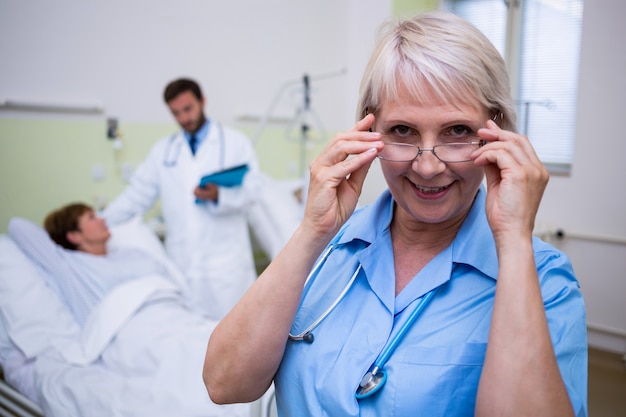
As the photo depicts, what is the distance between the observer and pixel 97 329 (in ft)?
6.48

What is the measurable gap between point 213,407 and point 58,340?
895 millimetres

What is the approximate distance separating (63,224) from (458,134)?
2.28 m

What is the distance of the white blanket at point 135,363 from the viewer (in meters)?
1.54

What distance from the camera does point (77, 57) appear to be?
299 cm

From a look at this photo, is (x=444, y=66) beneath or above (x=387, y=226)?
above

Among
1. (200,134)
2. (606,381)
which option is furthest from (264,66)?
(606,381)

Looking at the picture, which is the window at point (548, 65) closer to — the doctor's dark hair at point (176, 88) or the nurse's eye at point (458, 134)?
the doctor's dark hair at point (176, 88)

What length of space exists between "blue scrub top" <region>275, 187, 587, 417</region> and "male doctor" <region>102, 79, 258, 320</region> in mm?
2051

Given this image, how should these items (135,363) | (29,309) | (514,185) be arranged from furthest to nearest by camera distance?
(29,309) → (135,363) → (514,185)

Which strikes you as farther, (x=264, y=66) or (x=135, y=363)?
(x=264, y=66)

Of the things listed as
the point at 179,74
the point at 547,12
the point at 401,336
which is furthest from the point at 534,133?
the point at 401,336

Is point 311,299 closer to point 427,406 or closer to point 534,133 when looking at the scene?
point 427,406

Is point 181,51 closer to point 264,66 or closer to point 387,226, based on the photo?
point 264,66

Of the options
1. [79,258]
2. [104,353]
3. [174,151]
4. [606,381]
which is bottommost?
[606,381]
